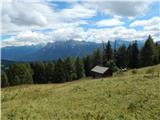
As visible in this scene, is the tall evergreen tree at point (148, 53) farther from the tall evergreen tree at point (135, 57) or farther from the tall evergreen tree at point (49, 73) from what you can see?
the tall evergreen tree at point (49, 73)

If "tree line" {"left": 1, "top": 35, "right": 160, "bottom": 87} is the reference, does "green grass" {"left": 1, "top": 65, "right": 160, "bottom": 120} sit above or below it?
above

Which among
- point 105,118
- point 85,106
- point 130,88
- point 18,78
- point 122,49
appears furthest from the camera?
point 122,49

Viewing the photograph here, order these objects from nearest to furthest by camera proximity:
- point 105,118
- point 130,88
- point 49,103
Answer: point 105,118 → point 49,103 → point 130,88

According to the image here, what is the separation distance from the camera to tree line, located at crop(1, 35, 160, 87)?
93.3 meters

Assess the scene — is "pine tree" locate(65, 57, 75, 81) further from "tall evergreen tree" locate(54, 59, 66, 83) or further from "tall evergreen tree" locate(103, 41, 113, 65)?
"tall evergreen tree" locate(103, 41, 113, 65)

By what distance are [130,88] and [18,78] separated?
8312cm

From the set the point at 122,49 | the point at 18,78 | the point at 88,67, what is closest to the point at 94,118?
the point at 18,78

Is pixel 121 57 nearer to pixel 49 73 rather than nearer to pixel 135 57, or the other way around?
pixel 135 57

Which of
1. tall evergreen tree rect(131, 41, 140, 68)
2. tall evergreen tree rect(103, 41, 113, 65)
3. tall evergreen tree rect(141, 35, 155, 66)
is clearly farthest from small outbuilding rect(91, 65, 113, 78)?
tall evergreen tree rect(103, 41, 113, 65)

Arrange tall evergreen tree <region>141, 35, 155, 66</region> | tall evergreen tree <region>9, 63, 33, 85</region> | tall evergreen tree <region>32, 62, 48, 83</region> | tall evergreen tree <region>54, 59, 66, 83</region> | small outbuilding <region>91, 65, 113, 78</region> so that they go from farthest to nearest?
tall evergreen tree <region>32, 62, 48, 83</region> → tall evergreen tree <region>54, 59, 66, 83</region> → tall evergreen tree <region>9, 63, 33, 85</region> → tall evergreen tree <region>141, 35, 155, 66</region> → small outbuilding <region>91, 65, 113, 78</region>

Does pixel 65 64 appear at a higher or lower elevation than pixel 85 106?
lower

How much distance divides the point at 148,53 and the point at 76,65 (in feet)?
131

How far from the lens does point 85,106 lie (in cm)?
1959

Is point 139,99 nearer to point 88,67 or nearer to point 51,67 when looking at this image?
point 51,67
